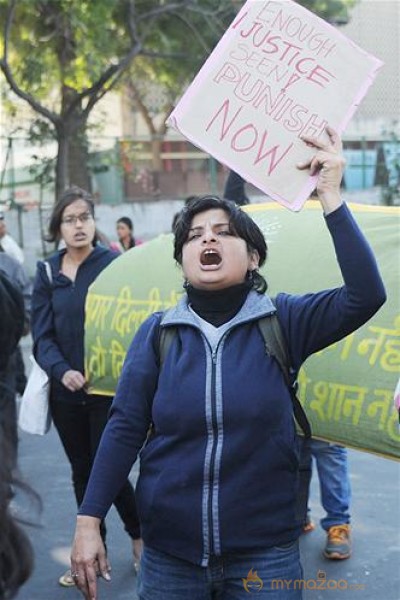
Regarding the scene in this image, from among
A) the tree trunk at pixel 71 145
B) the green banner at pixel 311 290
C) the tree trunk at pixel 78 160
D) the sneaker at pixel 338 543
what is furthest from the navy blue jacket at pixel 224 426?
the tree trunk at pixel 78 160

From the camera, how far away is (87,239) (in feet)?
13.9

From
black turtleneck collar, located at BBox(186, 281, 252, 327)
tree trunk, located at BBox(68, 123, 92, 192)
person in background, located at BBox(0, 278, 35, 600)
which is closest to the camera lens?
person in background, located at BBox(0, 278, 35, 600)

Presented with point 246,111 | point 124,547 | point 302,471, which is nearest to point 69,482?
point 124,547

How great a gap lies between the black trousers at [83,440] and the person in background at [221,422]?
65.4 inches

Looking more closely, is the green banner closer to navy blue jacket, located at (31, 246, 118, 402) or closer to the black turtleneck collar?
navy blue jacket, located at (31, 246, 118, 402)

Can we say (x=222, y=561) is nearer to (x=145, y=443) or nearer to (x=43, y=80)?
(x=145, y=443)

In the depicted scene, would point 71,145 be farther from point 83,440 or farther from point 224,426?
point 224,426

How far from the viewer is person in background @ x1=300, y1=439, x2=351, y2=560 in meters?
4.43

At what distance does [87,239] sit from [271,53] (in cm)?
194

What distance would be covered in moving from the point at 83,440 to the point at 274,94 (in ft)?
7.48

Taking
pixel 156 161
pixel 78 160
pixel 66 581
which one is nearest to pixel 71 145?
pixel 78 160

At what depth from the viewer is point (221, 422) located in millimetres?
2324

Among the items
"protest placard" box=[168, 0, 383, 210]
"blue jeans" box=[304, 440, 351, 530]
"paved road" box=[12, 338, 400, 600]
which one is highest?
"protest placard" box=[168, 0, 383, 210]

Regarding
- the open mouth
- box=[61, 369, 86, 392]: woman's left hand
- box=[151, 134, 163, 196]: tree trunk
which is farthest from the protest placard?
box=[151, 134, 163, 196]: tree trunk
